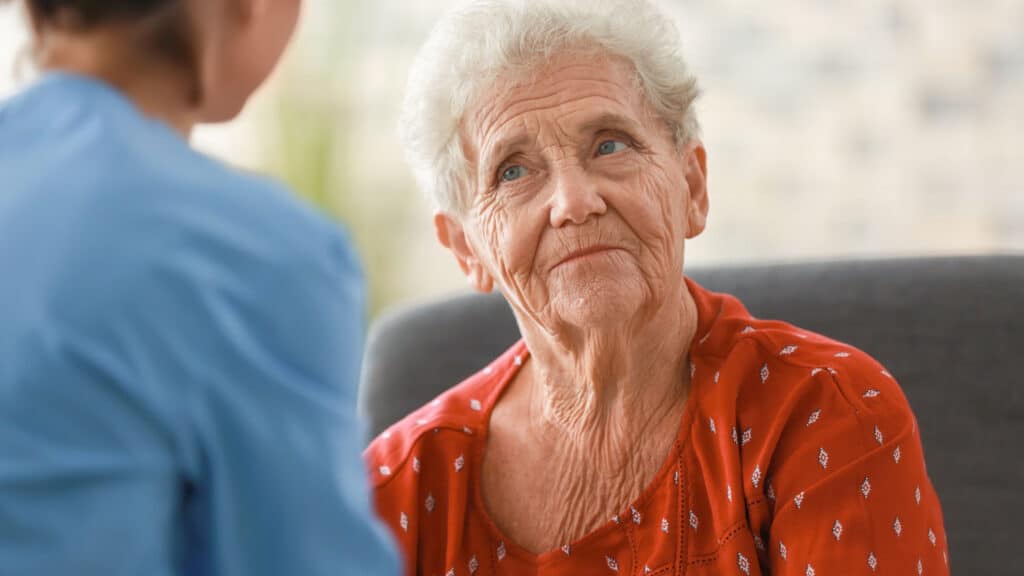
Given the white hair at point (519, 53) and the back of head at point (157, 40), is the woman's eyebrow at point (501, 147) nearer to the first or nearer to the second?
the white hair at point (519, 53)

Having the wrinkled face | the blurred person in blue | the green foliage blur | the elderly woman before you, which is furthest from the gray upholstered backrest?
the green foliage blur

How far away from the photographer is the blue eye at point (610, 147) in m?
1.58

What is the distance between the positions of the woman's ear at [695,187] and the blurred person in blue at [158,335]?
91cm

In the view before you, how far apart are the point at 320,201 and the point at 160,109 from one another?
3086 mm

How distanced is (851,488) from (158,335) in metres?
0.93

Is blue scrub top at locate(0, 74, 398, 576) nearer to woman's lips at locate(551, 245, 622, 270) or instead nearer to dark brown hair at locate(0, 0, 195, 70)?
dark brown hair at locate(0, 0, 195, 70)

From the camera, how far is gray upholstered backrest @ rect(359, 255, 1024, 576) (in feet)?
6.11

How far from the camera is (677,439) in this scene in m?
1.57

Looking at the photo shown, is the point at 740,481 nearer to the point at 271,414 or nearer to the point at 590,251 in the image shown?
the point at 590,251


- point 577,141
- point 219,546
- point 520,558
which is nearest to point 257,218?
point 219,546

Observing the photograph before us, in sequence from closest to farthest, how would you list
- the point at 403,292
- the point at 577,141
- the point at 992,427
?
the point at 577,141 < the point at 992,427 < the point at 403,292

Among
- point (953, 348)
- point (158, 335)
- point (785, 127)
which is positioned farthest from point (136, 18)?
point (785, 127)

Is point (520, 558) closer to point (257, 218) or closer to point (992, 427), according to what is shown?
point (992, 427)

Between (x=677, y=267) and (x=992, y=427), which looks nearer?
(x=677, y=267)
